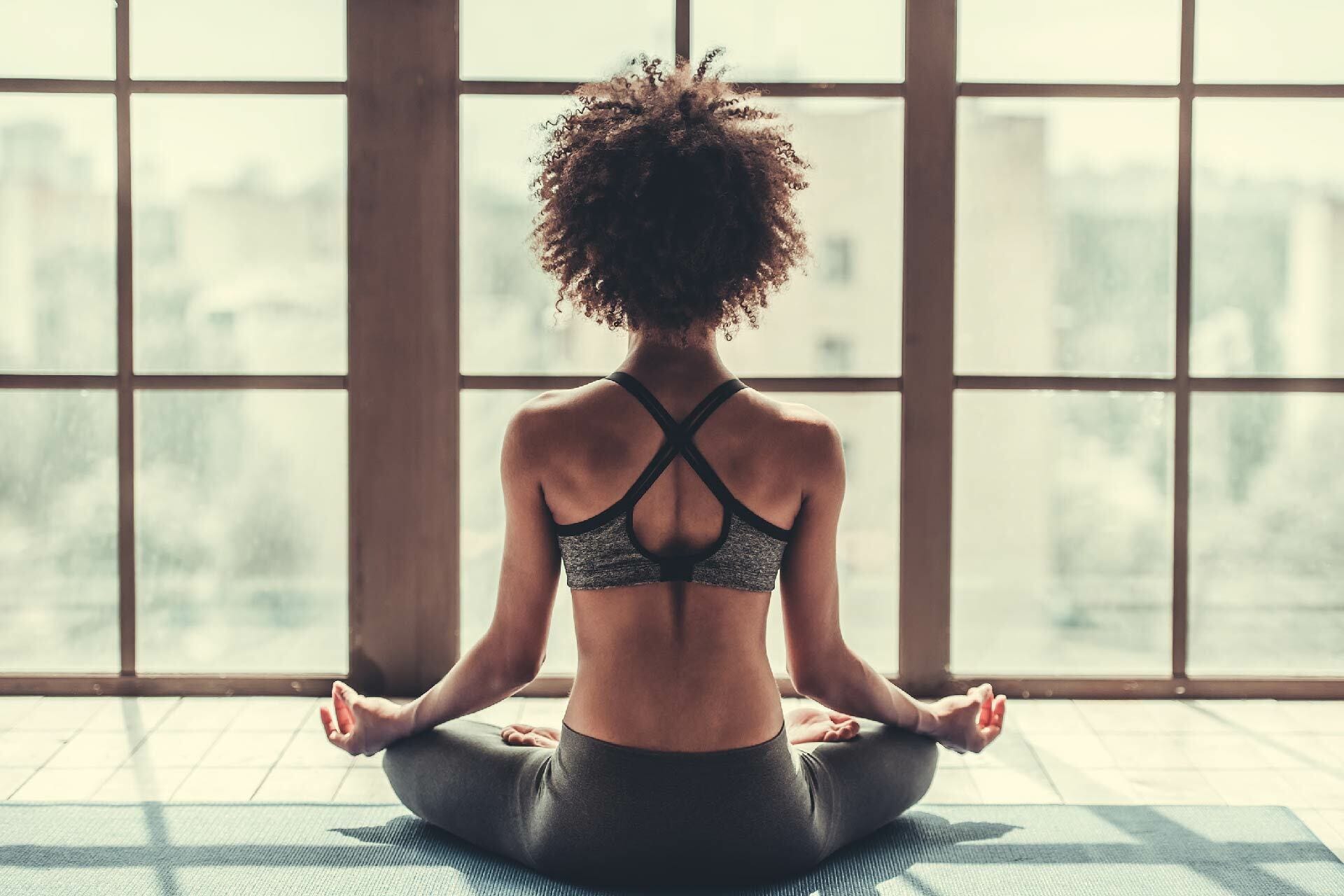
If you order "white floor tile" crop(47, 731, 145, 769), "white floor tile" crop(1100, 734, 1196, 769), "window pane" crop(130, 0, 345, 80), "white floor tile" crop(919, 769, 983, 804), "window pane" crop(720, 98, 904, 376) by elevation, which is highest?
"window pane" crop(130, 0, 345, 80)

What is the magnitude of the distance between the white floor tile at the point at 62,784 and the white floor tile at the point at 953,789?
158 cm

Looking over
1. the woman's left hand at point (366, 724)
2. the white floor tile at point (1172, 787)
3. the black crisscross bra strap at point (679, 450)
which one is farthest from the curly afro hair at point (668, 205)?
the white floor tile at point (1172, 787)

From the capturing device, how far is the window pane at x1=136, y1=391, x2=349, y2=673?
9.73 feet

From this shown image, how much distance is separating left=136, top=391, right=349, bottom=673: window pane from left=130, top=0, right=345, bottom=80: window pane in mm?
766

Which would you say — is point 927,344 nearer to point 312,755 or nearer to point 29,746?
point 312,755

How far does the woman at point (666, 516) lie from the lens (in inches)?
63.4

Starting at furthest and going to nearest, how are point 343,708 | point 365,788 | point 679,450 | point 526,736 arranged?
point 365,788
point 343,708
point 526,736
point 679,450

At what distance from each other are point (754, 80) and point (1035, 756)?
166 cm

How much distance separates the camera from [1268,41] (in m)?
2.92

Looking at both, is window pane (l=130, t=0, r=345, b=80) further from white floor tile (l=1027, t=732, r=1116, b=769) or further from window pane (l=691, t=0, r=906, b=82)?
white floor tile (l=1027, t=732, r=1116, b=769)

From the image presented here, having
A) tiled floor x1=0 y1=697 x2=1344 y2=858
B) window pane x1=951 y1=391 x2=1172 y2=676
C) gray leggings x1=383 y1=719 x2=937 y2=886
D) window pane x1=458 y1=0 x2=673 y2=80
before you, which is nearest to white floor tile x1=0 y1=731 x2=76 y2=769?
tiled floor x1=0 y1=697 x2=1344 y2=858

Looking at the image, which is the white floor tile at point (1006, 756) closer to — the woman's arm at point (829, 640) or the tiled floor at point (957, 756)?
the tiled floor at point (957, 756)

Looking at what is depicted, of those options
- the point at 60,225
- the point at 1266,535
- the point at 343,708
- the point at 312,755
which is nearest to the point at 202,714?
the point at 312,755

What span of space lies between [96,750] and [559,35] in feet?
6.24
